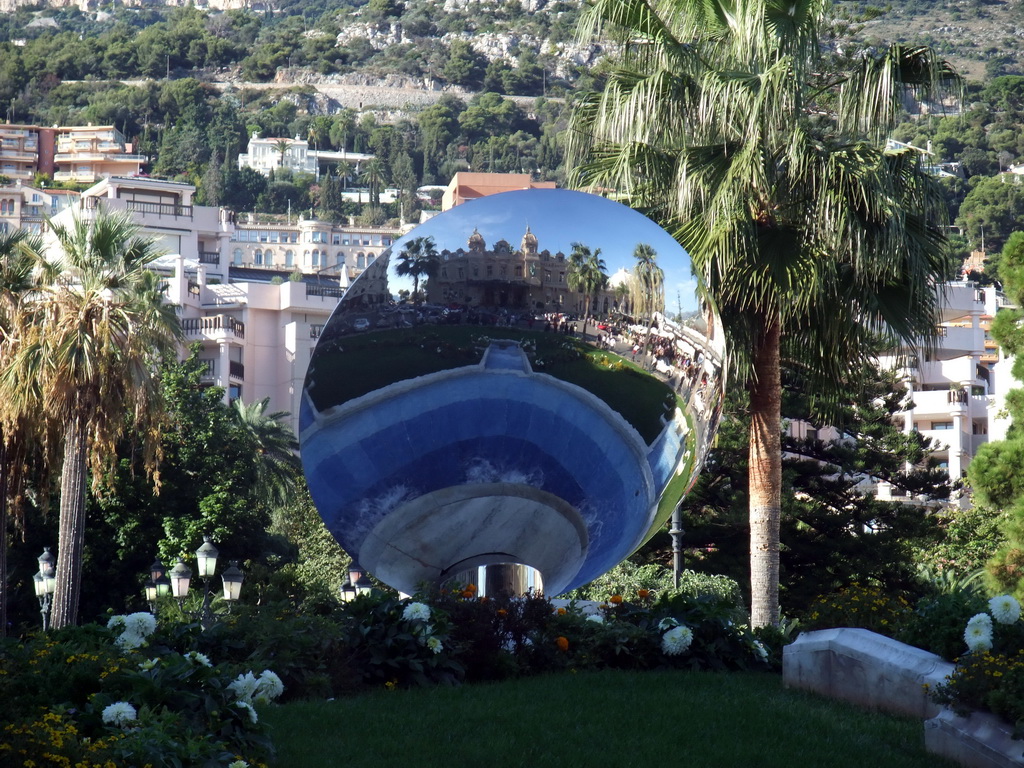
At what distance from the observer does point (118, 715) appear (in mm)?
5863

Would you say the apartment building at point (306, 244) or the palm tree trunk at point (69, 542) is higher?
the apartment building at point (306, 244)

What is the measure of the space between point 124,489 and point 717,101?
19887 mm

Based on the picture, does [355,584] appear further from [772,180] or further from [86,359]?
[772,180]

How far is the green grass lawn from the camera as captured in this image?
21.3 feet

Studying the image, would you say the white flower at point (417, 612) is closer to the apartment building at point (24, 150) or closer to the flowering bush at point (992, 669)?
the flowering bush at point (992, 669)

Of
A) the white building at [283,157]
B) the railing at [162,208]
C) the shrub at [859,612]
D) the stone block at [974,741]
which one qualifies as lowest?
the shrub at [859,612]

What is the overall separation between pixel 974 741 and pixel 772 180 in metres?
7.72

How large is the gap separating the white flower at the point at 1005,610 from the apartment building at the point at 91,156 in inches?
5664

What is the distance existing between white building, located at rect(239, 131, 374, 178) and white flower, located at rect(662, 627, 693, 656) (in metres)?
161

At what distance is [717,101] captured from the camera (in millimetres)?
13086

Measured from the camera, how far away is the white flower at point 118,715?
5.84 metres

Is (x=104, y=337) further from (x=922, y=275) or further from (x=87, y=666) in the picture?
(x=87, y=666)

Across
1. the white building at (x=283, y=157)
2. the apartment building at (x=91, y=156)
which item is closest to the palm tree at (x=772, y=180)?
the apartment building at (x=91, y=156)

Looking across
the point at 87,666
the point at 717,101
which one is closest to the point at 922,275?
the point at 717,101
